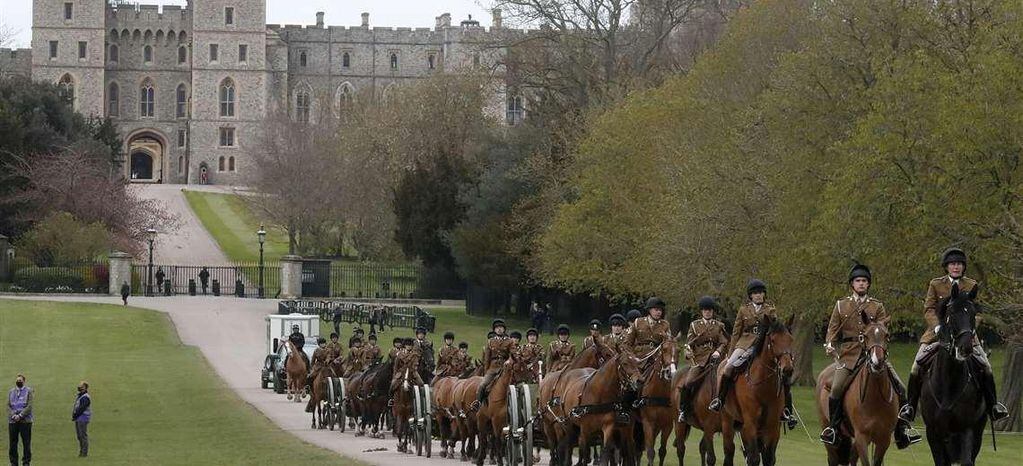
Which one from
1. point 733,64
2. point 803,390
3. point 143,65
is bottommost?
point 803,390

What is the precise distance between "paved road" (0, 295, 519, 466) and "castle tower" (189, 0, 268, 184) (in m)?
76.8

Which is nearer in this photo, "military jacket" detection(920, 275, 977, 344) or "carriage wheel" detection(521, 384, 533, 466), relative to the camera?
"military jacket" detection(920, 275, 977, 344)

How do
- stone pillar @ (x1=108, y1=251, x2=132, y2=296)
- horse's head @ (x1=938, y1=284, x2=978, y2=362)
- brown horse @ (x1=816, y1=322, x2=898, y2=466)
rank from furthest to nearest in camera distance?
stone pillar @ (x1=108, y1=251, x2=132, y2=296), brown horse @ (x1=816, y1=322, x2=898, y2=466), horse's head @ (x1=938, y1=284, x2=978, y2=362)

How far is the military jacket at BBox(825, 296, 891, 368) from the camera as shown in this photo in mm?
17797

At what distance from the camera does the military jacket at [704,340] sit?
21.2m

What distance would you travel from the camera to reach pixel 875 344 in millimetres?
17547

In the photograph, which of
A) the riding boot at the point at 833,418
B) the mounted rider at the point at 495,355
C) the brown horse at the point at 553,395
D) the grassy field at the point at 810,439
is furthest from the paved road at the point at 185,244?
the riding boot at the point at 833,418

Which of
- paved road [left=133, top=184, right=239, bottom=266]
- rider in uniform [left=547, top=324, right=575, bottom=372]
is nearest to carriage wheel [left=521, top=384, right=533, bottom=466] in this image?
rider in uniform [left=547, top=324, right=575, bottom=372]

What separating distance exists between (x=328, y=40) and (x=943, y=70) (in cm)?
13700

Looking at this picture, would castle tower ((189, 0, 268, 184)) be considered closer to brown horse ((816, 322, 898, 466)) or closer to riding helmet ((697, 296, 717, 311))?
riding helmet ((697, 296, 717, 311))

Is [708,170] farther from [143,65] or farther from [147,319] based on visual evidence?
[143,65]

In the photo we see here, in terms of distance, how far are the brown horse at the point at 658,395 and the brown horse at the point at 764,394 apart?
1.71m

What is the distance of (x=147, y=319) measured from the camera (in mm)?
69750

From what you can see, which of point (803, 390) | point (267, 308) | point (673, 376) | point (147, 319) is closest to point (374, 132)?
point (267, 308)
